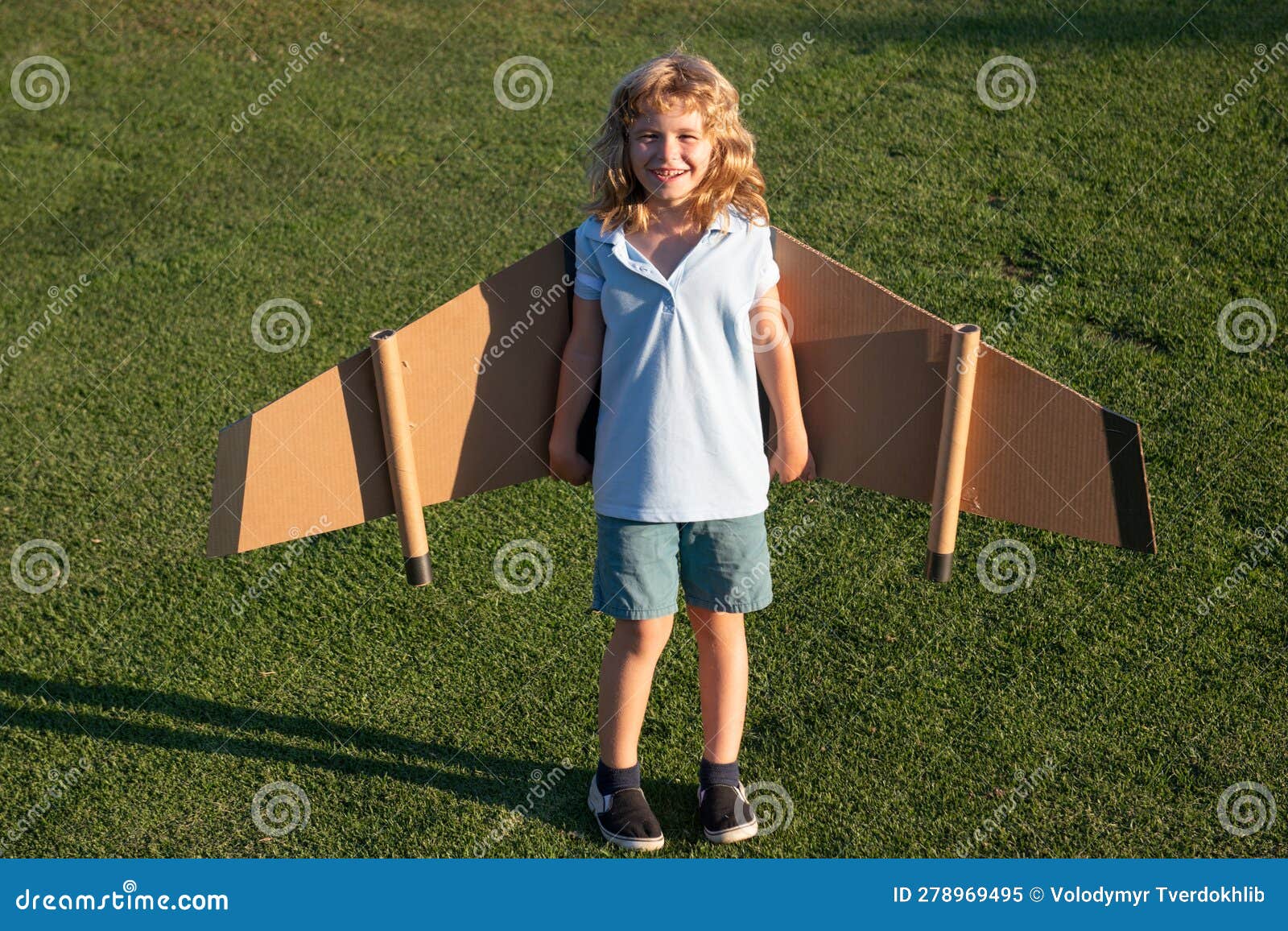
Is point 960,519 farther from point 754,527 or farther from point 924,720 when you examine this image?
point 754,527

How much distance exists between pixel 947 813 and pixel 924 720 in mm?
377

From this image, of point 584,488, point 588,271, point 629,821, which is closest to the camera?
point 588,271

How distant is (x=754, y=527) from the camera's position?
11.6 ft

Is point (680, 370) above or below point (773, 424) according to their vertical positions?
above

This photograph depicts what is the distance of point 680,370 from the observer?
3330 millimetres

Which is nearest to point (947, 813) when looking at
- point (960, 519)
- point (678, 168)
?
point (960, 519)

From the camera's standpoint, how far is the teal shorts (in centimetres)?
347

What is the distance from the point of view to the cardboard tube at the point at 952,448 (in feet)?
11.2

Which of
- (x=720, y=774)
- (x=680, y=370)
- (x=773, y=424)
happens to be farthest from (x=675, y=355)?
(x=720, y=774)

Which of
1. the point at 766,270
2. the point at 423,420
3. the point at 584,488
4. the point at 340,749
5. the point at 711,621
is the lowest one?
the point at 340,749

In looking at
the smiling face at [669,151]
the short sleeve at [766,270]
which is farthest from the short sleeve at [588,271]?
the short sleeve at [766,270]

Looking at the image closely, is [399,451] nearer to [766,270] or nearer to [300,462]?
[300,462]

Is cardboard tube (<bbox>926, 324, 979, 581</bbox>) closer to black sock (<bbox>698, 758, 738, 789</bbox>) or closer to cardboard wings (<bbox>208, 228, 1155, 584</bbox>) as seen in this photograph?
cardboard wings (<bbox>208, 228, 1155, 584</bbox>)

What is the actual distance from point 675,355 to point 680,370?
0.14 feet
